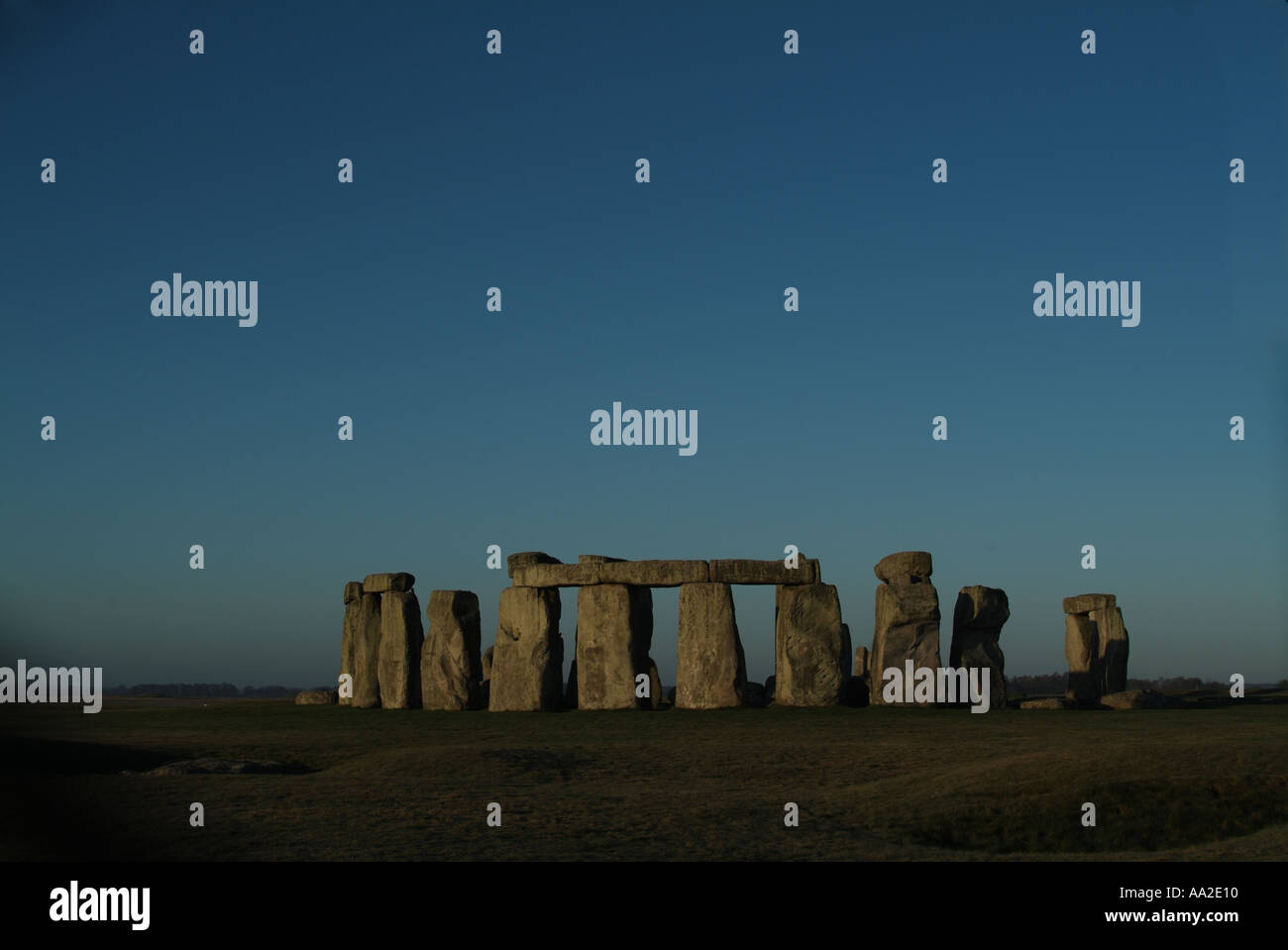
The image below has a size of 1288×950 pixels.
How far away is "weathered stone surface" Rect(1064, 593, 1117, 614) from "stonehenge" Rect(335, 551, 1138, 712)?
2.85 m

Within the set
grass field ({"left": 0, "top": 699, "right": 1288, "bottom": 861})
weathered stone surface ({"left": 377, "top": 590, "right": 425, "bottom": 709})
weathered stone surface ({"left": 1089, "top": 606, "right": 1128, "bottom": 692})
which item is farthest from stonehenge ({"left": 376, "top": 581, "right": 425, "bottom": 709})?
weathered stone surface ({"left": 1089, "top": 606, "right": 1128, "bottom": 692})

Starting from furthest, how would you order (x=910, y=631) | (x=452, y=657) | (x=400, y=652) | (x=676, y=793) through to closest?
(x=400, y=652) → (x=452, y=657) → (x=910, y=631) → (x=676, y=793)

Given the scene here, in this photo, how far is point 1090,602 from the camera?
27078 millimetres

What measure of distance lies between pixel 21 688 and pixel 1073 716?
18.8 meters

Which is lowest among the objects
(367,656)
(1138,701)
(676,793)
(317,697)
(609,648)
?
(317,697)

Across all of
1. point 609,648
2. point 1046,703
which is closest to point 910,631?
point 1046,703

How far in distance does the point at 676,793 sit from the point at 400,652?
47.0 feet

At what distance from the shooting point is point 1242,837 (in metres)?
10.1

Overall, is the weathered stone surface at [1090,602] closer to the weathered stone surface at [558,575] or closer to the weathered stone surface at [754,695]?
the weathered stone surface at [754,695]

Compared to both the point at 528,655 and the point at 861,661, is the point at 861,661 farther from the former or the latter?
the point at 528,655

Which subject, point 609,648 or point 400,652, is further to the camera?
point 400,652

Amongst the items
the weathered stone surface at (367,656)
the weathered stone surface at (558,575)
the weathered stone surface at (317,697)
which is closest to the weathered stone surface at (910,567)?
the weathered stone surface at (558,575)

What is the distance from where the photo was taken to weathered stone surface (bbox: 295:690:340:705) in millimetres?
27484

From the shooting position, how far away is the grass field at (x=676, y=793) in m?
8.84
